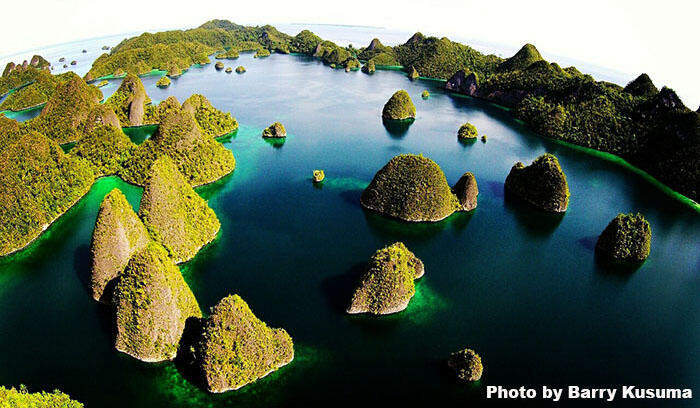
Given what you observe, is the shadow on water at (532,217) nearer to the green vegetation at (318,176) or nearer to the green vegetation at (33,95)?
the green vegetation at (318,176)

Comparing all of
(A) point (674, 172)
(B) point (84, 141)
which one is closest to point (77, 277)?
(B) point (84, 141)

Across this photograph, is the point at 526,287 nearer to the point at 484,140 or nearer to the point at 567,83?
the point at 484,140

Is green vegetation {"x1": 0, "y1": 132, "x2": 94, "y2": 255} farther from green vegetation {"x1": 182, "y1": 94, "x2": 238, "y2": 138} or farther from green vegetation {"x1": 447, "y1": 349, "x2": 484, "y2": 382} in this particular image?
green vegetation {"x1": 447, "y1": 349, "x2": 484, "y2": 382}

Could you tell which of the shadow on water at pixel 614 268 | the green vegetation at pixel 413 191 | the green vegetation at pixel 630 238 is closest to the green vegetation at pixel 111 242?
the green vegetation at pixel 413 191

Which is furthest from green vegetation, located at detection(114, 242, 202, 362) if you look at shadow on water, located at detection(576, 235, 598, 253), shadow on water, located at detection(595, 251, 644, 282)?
shadow on water, located at detection(576, 235, 598, 253)

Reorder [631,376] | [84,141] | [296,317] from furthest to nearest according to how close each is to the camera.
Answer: [84,141]
[296,317]
[631,376]

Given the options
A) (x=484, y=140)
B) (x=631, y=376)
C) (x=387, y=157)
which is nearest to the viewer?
(x=631, y=376)

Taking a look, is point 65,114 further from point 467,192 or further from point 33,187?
point 467,192
